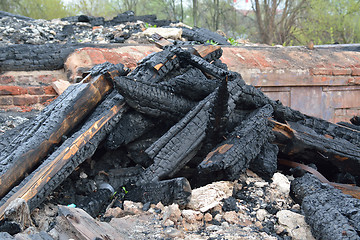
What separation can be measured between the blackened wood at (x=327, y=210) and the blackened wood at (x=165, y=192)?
823 millimetres

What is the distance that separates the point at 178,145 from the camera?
8.37ft

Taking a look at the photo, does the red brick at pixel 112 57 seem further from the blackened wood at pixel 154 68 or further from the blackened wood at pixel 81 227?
the blackened wood at pixel 81 227

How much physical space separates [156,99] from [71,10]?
14399 mm

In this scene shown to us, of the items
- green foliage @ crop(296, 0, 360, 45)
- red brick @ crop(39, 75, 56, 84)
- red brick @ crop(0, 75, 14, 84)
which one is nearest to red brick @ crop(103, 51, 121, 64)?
red brick @ crop(39, 75, 56, 84)

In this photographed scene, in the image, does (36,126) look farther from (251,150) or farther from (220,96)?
(251,150)

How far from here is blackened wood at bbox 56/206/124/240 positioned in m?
1.62

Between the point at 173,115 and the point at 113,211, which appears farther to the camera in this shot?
the point at 173,115

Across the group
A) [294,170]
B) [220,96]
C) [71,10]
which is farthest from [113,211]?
[71,10]

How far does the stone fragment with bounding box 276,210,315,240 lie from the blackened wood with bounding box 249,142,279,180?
18.1 inches

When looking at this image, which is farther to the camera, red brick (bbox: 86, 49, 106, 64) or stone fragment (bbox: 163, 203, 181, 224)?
red brick (bbox: 86, 49, 106, 64)

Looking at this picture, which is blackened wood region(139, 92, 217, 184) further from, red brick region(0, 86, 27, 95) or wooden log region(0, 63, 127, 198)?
red brick region(0, 86, 27, 95)

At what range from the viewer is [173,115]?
9.26 feet

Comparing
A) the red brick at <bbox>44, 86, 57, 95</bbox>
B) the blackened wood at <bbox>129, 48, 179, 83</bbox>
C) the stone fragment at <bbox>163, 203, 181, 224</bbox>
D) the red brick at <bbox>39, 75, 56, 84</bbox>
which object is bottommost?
the stone fragment at <bbox>163, 203, 181, 224</bbox>

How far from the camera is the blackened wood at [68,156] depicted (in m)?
2.15
